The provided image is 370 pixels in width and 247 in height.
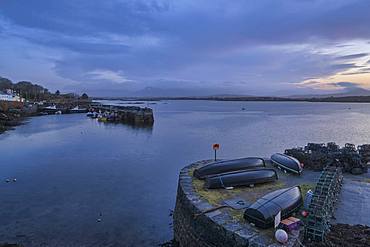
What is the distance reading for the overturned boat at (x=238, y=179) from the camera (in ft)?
34.5

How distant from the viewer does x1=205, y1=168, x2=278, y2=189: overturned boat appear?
10.5 m

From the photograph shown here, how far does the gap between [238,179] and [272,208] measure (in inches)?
123

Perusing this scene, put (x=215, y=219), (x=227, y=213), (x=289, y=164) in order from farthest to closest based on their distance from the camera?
(x=289, y=164) → (x=227, y=213) → (x=215, y=219)

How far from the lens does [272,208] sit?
765cm

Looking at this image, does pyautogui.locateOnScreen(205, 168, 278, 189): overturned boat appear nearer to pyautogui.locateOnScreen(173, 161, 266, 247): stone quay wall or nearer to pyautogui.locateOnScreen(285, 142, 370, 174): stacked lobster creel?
pyautogui.locateOnScreen(173, 161, 266, 247): stone quay wall

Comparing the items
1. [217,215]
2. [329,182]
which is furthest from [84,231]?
[329,182]

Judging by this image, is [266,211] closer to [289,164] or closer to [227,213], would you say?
[227,213]

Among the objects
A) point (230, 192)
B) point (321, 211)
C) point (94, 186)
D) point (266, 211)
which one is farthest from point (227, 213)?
point (94, 186)

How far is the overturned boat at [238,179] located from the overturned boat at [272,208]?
83.1 inches

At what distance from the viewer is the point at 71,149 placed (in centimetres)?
2689

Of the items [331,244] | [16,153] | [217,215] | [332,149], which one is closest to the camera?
[331,244]

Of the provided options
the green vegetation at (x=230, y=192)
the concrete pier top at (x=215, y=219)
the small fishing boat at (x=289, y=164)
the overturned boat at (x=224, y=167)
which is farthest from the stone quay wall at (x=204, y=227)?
the small fishing boat at (x=289, y=164)

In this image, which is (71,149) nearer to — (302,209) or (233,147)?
(233,147)

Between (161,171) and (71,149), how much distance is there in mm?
11859
